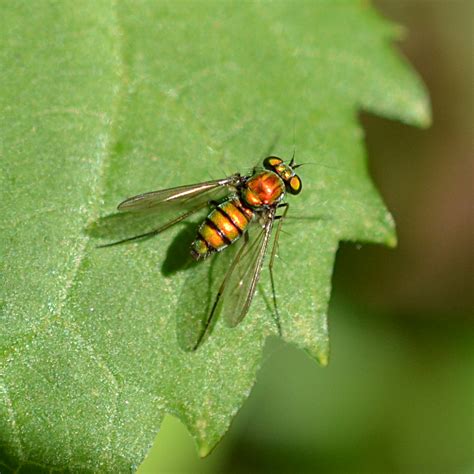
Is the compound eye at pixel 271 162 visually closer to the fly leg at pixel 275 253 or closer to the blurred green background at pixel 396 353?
the fly leg at pixel 275 253

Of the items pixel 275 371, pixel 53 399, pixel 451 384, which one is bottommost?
pixel 451 384

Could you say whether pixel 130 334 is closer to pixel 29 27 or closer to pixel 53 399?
pixel 53 399

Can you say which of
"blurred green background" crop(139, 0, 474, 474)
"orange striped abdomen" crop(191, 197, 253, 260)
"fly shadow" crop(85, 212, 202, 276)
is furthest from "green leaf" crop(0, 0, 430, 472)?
"blurred green background" crop(139, 0, 474, 474)

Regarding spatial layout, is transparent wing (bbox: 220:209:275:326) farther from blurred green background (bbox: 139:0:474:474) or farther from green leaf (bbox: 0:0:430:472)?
blurred green background (bbox: 139:0:474:474)

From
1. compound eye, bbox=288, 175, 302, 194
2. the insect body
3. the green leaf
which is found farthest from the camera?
compound eye, bbox=288, 175, 302, 194

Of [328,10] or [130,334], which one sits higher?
[328,10]

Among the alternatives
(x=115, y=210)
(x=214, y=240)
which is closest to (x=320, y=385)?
(x=214, y=240)
